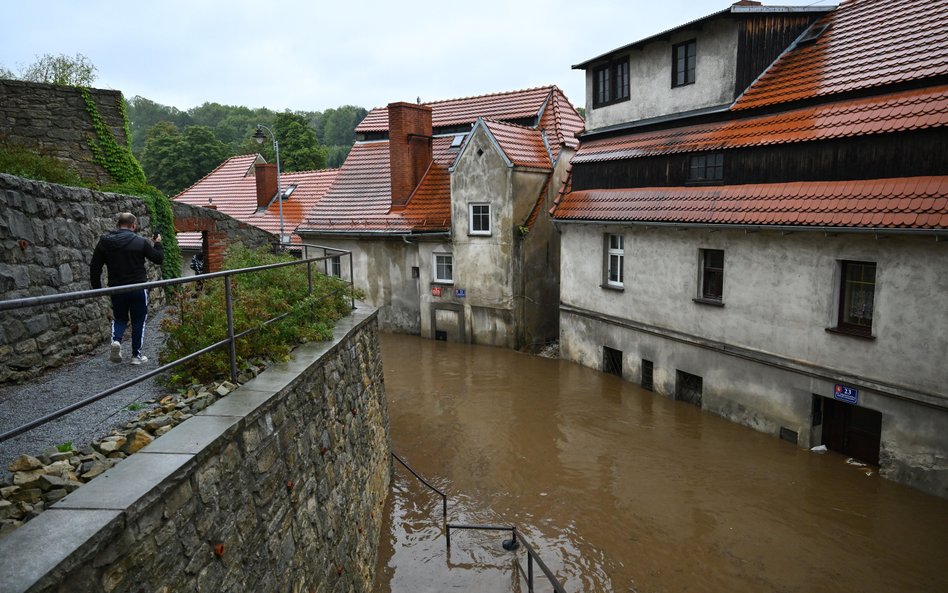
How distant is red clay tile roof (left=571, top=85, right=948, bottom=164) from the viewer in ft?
36.6

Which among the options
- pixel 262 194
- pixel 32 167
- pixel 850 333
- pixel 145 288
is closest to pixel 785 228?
pixel 850 333

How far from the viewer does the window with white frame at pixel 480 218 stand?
2200cm

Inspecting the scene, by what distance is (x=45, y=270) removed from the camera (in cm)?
712

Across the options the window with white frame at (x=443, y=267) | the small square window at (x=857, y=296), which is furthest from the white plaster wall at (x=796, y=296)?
the window with white frame at (x=443, y=267)

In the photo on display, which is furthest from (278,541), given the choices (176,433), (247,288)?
(247,288)

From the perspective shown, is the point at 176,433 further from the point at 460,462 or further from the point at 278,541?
the point at 460,462

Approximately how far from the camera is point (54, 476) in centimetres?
352

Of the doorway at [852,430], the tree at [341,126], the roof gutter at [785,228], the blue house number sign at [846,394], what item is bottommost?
the doorway at [852,430]

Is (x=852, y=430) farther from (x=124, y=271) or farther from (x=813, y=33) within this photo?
(x=124, y=271)

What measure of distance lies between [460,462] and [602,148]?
36.3ft

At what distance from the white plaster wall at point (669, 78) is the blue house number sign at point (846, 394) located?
7710mm

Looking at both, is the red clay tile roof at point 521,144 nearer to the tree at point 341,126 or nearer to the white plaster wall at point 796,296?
the white plaster wall at point 796,296

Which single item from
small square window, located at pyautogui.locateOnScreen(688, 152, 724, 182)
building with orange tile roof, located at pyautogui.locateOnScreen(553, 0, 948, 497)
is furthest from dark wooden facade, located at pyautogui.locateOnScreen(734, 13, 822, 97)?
small square window, located at pyautogui.locateOnScreen(688, 152, 724, 182)

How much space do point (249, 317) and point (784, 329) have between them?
1127 centimetres
